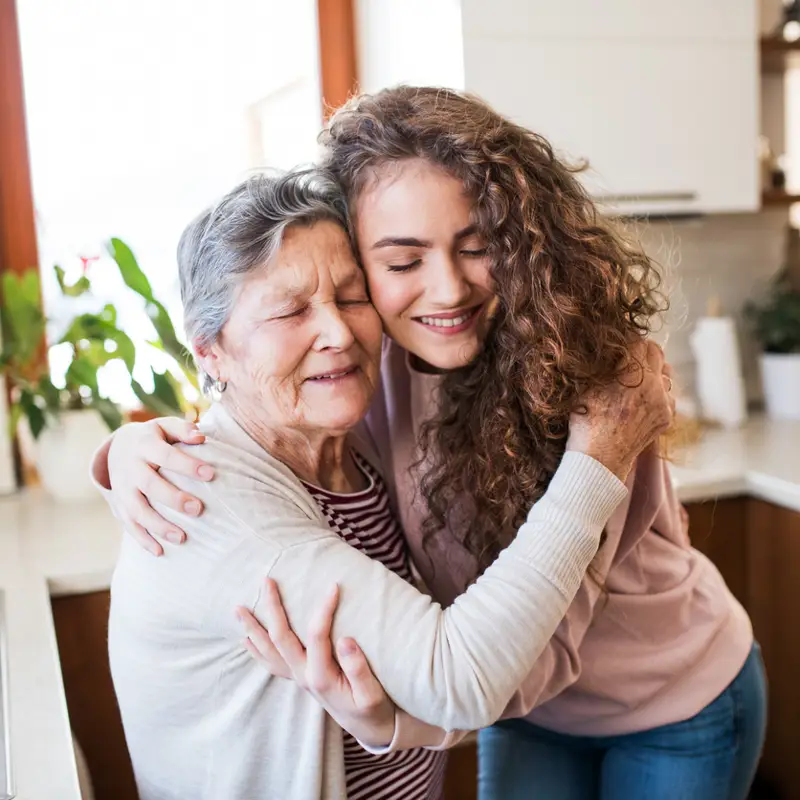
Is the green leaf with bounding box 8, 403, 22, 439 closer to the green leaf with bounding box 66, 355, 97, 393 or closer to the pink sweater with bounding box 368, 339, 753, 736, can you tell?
the green leaf with bounding box 66, 355, 97, 393

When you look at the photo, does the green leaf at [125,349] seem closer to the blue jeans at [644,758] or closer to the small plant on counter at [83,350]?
the small plant on counter at [83,350]

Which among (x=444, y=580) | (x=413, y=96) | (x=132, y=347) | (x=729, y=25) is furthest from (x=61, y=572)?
Result: (x=729, y=25)

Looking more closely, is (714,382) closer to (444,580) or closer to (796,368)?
(796,368)

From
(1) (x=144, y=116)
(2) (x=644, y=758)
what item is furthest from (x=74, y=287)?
(2) (x=644, y=758)

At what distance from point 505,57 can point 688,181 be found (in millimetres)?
534

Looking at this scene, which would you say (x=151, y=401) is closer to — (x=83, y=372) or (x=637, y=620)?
(x=83, y=372)

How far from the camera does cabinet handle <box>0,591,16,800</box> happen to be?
2.92ft

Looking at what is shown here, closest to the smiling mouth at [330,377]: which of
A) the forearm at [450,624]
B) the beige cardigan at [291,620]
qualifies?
the beige cardigan at [291,620]

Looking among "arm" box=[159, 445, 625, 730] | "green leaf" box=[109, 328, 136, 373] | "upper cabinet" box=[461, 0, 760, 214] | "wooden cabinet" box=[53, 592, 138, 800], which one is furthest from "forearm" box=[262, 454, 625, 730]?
"upper cabinet" box=[461, 0, 760, 214]

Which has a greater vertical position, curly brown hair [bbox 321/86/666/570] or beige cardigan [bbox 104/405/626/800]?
curly brown hair [bbox 321/86/666/570]

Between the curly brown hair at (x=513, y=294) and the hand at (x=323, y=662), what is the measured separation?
1.04ft

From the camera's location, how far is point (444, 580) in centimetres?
123

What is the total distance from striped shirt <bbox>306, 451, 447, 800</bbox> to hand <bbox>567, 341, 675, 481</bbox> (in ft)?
0.92

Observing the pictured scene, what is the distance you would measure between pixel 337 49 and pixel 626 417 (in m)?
1.66
